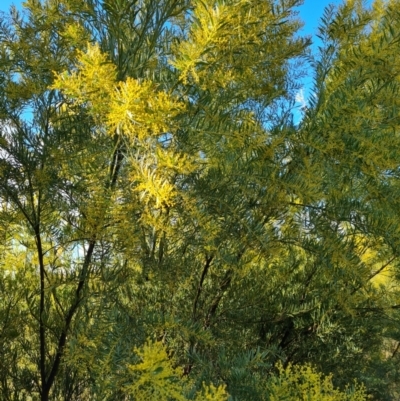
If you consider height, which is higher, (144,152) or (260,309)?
(144,152)

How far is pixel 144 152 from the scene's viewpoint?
1.00 meters

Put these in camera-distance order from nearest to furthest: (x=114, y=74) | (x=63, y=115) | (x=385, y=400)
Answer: (x=114, y=74)
(x=63, y=115)
(x=385, y=400)

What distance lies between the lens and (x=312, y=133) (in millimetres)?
1109

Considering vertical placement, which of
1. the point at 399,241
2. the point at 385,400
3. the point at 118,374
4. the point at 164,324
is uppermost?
the point at 399,241

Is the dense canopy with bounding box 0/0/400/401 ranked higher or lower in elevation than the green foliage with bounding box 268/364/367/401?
higher

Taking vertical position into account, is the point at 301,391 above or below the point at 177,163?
below

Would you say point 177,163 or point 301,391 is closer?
point 177,163

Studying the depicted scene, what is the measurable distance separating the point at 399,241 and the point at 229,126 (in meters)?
0.55

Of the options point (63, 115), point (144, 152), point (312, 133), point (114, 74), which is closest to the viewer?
point (114, 74)

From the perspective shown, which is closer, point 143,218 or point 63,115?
point 143,218

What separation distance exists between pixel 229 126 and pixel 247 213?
0.89ft

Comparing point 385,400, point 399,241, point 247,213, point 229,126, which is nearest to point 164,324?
point 247,213

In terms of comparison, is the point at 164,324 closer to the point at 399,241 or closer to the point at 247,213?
the point at 247,213

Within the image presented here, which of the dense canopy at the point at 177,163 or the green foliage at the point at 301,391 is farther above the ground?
the dense canopy at the point at 177,163
